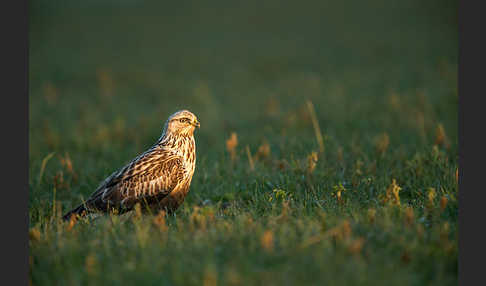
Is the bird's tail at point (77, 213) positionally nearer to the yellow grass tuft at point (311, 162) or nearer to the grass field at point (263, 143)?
the grass field at point (263, 143)

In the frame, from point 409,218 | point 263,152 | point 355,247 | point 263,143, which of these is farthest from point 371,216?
point 263,143

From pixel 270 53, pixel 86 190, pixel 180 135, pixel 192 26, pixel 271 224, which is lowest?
pixel 86 190

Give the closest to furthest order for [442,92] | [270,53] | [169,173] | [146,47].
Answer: [169,173]
[442,92]
[270,53]
[146,47]

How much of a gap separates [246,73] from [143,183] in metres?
10.8

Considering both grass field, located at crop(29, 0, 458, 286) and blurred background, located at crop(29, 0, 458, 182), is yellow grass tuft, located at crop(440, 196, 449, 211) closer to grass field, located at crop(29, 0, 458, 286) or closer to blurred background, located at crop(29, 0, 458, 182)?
grass field, located at crop(29, 0, 458, 286)

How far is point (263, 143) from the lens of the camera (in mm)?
8336

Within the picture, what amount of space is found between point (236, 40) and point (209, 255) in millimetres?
18302

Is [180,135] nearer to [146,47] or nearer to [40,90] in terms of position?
[40,90]

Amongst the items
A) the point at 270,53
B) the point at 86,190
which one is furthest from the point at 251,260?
the point at 270,53

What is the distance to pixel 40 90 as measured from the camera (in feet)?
46.6

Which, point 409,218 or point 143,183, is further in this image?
point 143,183

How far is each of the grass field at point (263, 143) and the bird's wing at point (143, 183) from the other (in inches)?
15.7

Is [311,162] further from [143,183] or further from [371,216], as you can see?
[143,183]

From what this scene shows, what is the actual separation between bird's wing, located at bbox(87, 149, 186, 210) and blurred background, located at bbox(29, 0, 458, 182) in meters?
2.77
